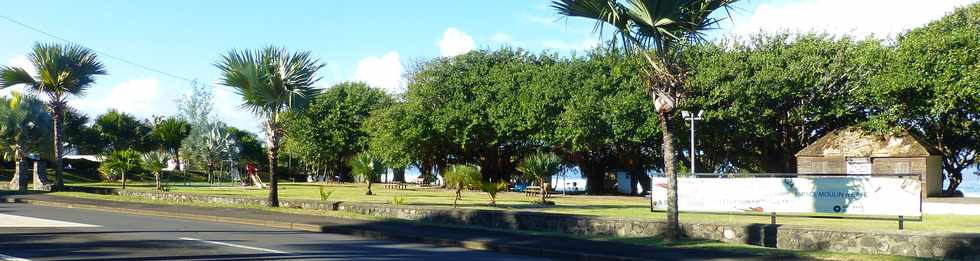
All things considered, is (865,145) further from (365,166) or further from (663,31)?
(663,31)

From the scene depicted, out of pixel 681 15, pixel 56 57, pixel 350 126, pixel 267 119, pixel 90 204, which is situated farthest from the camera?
pixel 350 126

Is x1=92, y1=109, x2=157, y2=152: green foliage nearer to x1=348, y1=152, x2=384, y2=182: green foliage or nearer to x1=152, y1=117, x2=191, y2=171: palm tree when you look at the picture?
x1=152, y1=117, x2=191, y2=171: palm tree

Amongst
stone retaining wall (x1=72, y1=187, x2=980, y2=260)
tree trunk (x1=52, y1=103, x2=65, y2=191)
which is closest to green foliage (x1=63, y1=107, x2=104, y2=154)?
tree trunk (x1=52, y1=103, x2=65, y2=191)

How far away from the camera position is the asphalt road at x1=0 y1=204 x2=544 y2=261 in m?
12.9

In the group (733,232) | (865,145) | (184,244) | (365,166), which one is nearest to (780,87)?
(865,145)

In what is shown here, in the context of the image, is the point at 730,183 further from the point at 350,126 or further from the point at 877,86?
the point at 350,126

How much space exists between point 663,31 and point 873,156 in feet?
82.0

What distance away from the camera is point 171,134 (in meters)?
72.6

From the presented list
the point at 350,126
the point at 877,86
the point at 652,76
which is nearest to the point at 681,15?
the point at 652,76

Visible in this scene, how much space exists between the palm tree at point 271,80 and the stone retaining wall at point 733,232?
3.72 metres

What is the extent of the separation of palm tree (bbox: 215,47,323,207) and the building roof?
2278 cm

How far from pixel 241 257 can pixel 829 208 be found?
37.4 ft

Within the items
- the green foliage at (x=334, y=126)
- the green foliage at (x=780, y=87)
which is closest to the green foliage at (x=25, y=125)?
the green foliage at (x=334, y=126)

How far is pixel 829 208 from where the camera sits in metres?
17.0
